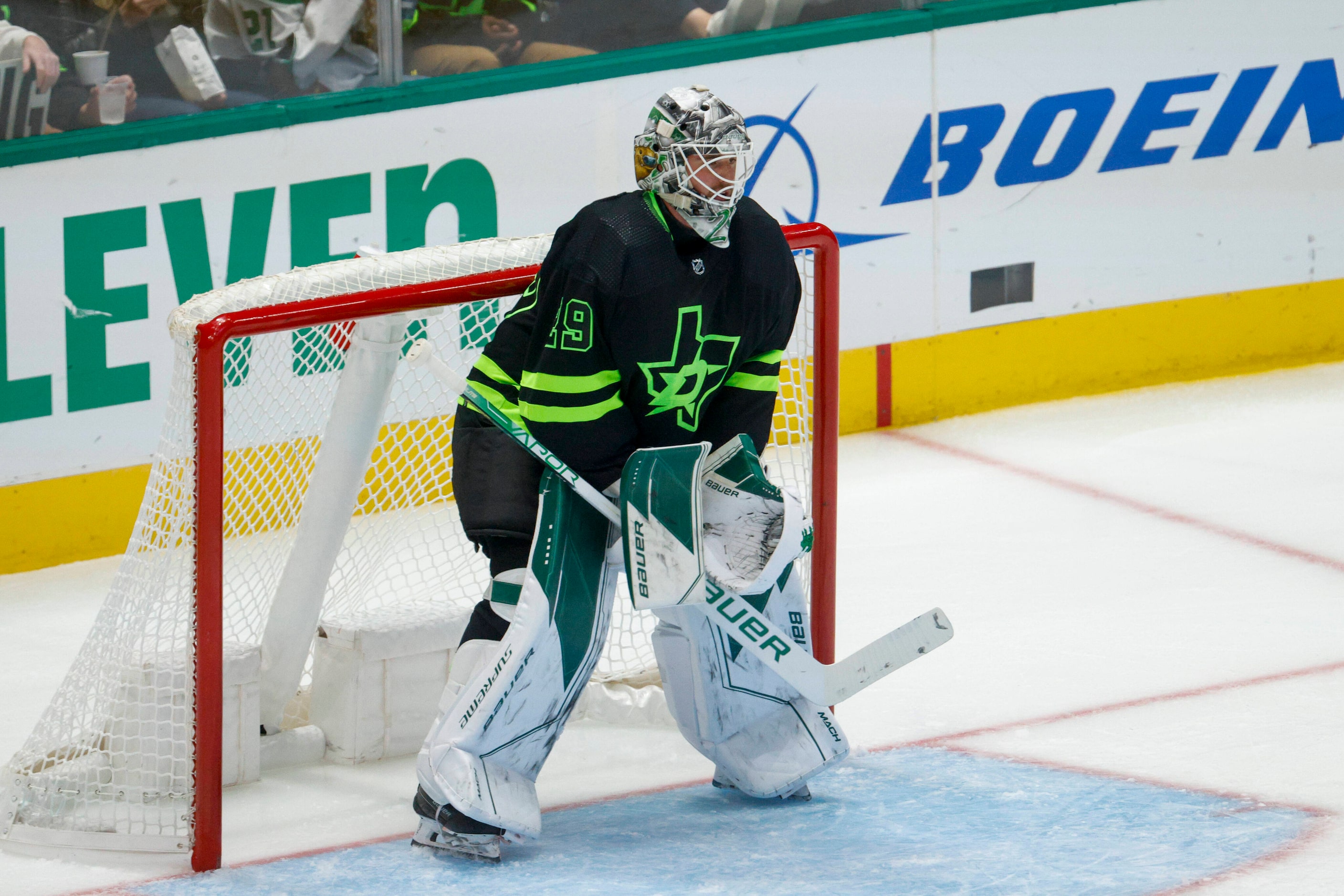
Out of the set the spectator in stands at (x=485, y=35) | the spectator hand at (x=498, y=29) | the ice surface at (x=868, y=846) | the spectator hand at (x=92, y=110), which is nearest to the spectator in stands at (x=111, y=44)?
the spectator hand at (x=92, y=110)

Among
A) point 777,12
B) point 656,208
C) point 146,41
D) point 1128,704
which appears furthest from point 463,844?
point 777,12

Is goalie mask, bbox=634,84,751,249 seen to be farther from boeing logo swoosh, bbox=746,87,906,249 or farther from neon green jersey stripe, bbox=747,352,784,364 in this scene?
boeing logo swoosh, bbox=746,87,906,249

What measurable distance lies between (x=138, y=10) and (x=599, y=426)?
2.05m

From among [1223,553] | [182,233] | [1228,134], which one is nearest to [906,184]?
[1228,134]

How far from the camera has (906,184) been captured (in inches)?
208

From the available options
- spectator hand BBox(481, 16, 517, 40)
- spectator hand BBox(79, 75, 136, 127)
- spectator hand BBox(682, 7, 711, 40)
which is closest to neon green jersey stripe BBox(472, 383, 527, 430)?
spectator hand BBox(79, 75, 136, 127)

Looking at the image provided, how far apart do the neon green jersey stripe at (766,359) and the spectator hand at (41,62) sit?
199 centimetres

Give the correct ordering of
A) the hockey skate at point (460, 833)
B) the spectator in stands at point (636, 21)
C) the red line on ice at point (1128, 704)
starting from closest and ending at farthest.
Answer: the hockey skate at point (460, 833) → the red line on ice at point (1128, 704) → the spectator in stands at point (636, 21)

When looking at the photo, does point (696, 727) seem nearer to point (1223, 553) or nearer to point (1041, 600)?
point (1041, 600)

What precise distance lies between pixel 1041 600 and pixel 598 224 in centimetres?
173

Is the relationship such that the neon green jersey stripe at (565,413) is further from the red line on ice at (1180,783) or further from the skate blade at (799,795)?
the red line on ice at (1180,783)

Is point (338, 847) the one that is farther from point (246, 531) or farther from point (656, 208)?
point (656, 208)

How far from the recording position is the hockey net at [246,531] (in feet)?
9.23

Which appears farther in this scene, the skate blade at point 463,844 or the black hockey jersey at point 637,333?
the skate blade at point 463,844
